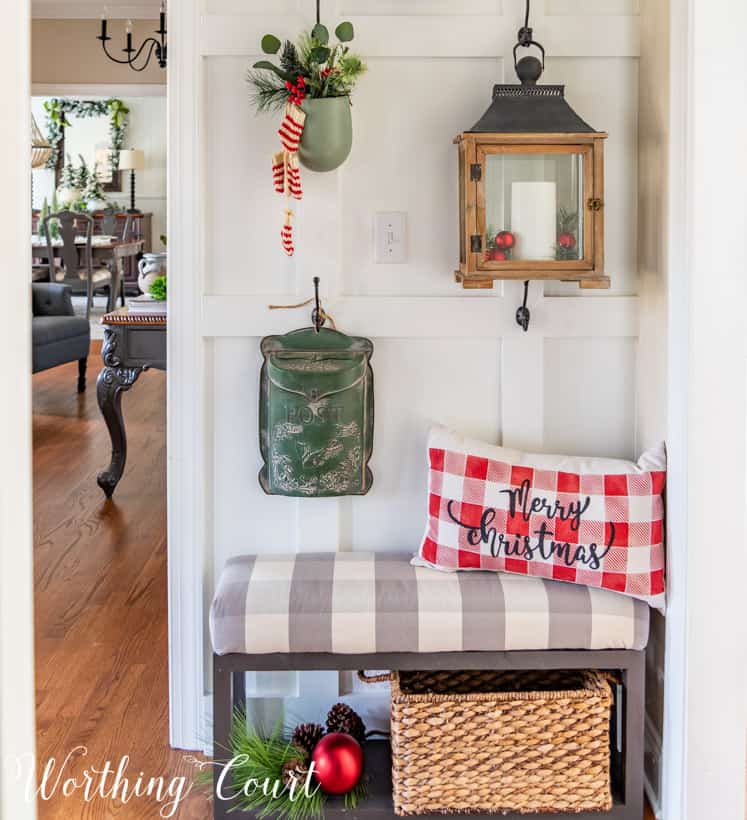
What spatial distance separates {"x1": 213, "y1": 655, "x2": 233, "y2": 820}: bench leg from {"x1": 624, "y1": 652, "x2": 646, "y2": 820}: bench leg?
2.67 ft

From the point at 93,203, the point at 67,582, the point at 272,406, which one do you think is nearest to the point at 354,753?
the point at 272,406

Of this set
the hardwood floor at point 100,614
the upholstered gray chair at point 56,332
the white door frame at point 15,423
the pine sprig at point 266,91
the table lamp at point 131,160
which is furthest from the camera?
the table lamp at point 131,160

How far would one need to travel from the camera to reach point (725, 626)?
7.00ft

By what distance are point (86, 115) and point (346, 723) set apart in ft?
36.3

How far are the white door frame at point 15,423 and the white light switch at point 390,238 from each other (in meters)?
1.61

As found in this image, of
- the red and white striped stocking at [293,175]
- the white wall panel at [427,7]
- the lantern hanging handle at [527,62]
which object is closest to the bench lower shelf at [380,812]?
the red and white striped stocking at [293,175]

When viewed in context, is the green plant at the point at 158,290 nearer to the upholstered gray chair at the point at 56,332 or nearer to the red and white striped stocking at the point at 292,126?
the red and white striped stocking at the point at 292,126

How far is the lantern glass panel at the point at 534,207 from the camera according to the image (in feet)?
7.26

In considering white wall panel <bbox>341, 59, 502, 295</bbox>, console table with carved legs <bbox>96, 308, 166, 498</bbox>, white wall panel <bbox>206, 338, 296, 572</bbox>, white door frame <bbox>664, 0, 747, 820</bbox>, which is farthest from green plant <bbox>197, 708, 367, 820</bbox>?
console table with carved legs <bbox>96, 308, 166, 498</bbox>

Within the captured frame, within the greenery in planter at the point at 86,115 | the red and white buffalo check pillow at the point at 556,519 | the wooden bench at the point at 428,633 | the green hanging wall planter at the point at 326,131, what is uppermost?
the greenery in planter at the point at 86,115

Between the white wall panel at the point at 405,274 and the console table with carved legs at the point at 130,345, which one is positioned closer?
the white wall panel at the point at 405,274

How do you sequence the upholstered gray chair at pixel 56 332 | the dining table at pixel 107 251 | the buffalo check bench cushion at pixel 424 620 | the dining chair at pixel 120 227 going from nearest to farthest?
the buffalo check bench cushion at pixel 424 620 → the upholstered gray chair at pixel 56 332 → the dining table at pixel 107 251 → the dining chair at pixel 120 227

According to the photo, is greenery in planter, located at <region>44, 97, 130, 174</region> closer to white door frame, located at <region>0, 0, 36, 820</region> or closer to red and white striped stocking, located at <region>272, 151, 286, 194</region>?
red and white striped stocking, located at <region>272, 151, 286, 194</region>

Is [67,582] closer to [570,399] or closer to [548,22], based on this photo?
[570,399]
